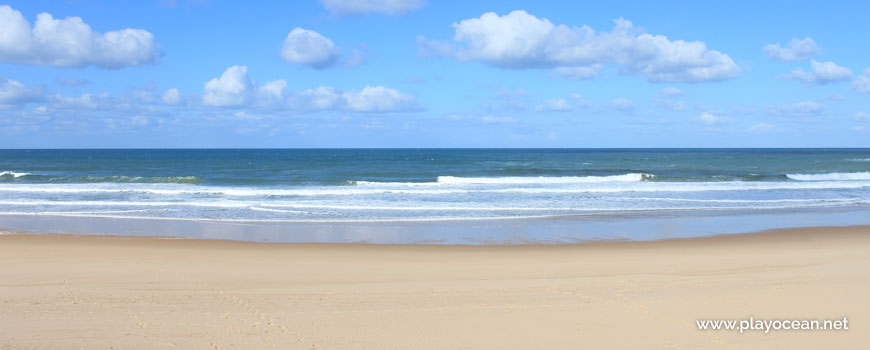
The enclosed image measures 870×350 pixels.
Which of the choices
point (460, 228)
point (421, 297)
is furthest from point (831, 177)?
point (421, 297)

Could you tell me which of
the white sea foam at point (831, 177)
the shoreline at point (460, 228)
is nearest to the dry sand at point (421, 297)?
the shoreline at point (460, 228)

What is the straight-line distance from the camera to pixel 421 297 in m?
7.78

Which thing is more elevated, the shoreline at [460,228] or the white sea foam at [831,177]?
the white sea foam at [831,177]

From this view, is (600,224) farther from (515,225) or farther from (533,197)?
(533,197)

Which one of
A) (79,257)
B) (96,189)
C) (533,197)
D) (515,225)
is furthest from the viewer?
(96,189)

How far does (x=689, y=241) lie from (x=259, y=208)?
1396 centimetres

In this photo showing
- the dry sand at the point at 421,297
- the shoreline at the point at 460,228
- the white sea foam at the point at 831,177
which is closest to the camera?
the dry sand at the point at 421,297

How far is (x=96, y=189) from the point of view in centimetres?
2995

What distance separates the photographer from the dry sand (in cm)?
615

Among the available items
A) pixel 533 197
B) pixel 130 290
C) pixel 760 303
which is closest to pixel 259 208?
pixel 533 197

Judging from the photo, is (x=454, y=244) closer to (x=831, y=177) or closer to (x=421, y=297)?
(x=421, y=297)

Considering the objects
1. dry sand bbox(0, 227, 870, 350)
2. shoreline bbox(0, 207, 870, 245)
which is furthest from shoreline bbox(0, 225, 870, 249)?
dry sand bbox(0, 227, 870, 350)

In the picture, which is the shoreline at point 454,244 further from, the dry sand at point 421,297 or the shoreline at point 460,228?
the dry sand at point 421,297

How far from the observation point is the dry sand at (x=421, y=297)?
6152 millimetres
